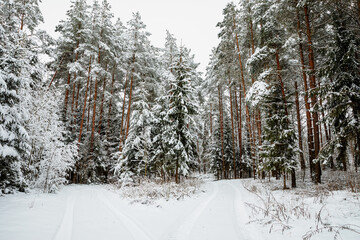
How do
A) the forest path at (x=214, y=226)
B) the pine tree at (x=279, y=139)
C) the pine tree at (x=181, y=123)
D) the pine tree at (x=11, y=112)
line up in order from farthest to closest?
the pine tree at (x=181, y=123)
the pine tree at (x=279, y=139)
the pine tree at (x=11, y=112)
the forest path at (x=214, y=226)

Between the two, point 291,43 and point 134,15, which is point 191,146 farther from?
point 134,15


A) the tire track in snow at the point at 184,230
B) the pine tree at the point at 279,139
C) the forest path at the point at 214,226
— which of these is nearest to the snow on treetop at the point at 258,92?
the pine tree at the point at 279,139

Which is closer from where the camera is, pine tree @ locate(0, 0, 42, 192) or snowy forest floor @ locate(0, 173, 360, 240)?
snowy forest floor @ locate(0, 173, 360, 240)

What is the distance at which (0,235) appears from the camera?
3.73m

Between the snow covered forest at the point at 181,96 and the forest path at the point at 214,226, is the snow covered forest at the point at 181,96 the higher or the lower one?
the higher one

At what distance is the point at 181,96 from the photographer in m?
14.4

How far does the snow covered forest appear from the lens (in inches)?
331

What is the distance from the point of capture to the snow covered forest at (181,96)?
8.41 meters

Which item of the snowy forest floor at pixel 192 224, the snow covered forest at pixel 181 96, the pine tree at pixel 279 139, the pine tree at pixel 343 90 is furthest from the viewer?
the pine tree at pixel 279 139

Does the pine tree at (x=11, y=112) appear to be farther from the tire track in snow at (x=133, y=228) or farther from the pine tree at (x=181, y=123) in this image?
the pine tree at (x=181, y=123)

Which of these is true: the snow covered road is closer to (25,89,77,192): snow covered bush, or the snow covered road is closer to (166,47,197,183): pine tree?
(25,89,77,192): snow covered bush

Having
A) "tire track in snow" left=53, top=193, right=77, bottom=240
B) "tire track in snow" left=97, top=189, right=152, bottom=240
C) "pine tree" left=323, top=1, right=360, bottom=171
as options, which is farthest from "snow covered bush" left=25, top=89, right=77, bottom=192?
"pine tree" left=323, top=1, right=360, bottom=171

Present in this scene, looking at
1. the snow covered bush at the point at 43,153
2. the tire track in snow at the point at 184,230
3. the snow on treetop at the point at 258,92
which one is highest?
the snow on treetop at the point at 258,92

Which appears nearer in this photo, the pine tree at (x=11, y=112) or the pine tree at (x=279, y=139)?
the pine tree at (x=11, y=112)
